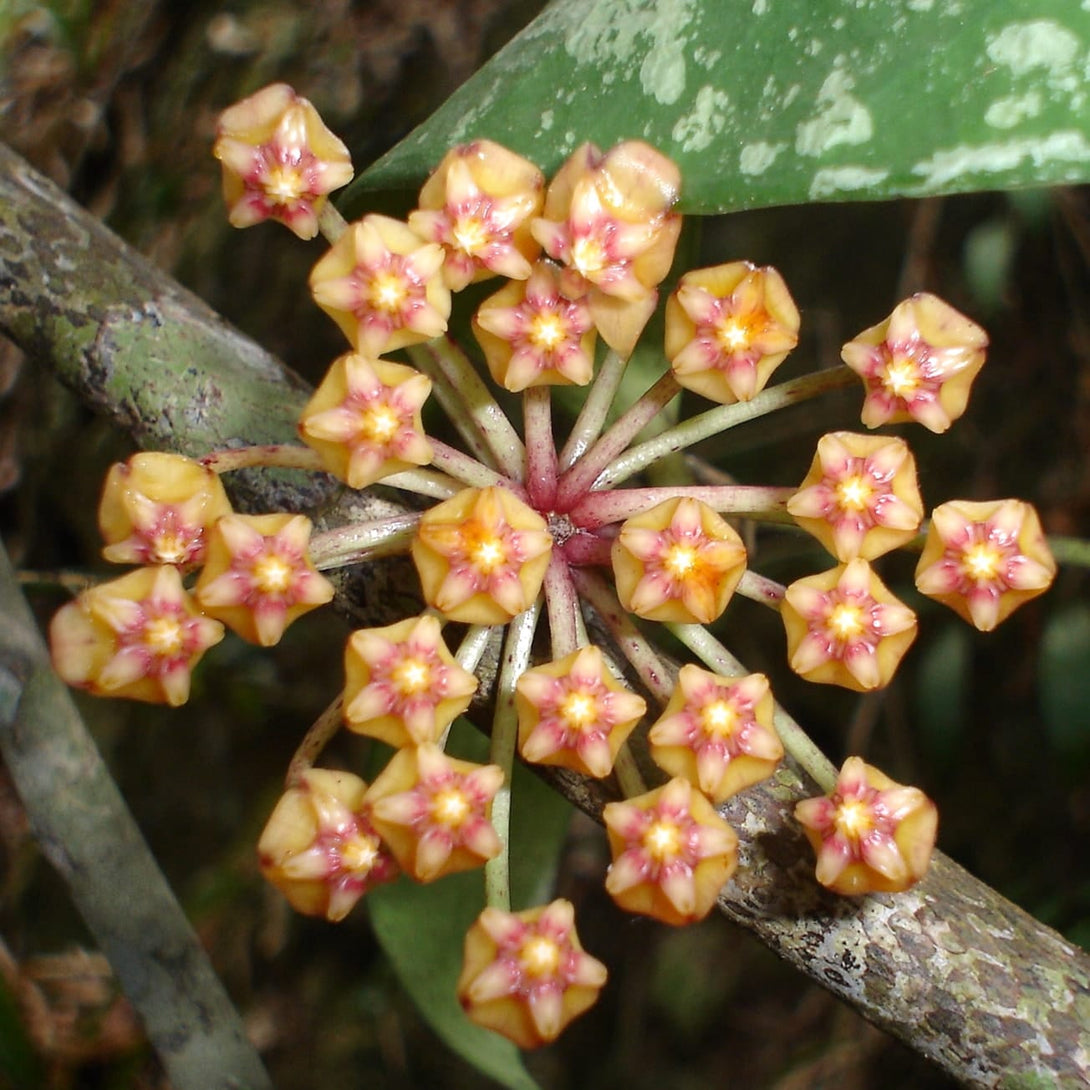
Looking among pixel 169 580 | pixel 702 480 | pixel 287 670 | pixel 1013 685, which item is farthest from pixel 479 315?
pixel 1013 685

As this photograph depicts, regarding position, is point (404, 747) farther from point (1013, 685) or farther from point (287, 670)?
point (1013, 685)

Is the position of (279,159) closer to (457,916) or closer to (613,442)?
(613,442)

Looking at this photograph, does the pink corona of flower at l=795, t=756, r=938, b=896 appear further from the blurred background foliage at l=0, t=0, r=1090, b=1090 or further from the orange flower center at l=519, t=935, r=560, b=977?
the blurred background foliage at l=0, t=0, r=1090, b=1090

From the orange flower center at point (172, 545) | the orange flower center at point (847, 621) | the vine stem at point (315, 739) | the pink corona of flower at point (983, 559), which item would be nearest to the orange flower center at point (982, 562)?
the pink corona of flower at point (983, 559)

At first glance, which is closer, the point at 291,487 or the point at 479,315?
the point at 479,315

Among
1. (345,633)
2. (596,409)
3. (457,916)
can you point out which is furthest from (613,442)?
(345,633)

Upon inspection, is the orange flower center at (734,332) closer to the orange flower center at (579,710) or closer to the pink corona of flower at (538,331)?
the pink corona of flower at (538,331)
